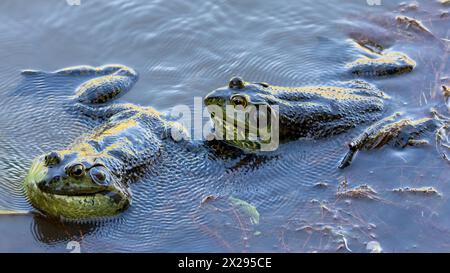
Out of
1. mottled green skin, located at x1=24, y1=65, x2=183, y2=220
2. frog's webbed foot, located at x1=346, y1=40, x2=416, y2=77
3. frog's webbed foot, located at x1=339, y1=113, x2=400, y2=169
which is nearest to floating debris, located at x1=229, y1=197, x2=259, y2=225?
mottled green skin, located at x1=24, y1=65, x2=183, y2=220

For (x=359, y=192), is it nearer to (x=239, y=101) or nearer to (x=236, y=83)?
(x=239, y=101)

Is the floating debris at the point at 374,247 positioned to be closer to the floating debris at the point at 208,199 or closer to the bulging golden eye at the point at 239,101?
the floating debris at the point at 208,199

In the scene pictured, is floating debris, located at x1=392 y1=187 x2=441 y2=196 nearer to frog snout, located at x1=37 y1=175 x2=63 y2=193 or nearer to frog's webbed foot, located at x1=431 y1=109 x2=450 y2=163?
frog's webbed foot, located at x1=431 y1=109 x2=450 y2=163

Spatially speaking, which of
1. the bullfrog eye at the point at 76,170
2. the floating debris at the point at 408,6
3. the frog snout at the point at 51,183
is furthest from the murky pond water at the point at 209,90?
the bullfrog eye at the point at 76,170
